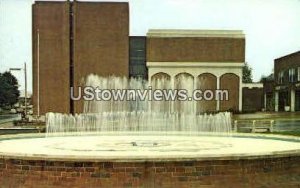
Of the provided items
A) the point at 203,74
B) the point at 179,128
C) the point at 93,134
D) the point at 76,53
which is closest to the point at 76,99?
the point at 76,53

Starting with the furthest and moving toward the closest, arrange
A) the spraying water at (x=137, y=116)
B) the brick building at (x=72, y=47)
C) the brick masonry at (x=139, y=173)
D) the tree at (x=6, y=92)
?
the tree at (x=6, y=92)
the brick building at (x=72, y=47)
the spraying water at (x=137, y=116)
the brick masonry at (x=139, y=173)

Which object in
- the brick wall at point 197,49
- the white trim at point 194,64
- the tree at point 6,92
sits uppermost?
the brick wall at point 197,49

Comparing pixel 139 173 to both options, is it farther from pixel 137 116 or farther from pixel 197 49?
pixel 197 49

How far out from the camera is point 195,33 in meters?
50.6

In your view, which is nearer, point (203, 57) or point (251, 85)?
point (203, 57)

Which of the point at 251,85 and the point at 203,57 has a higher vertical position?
the point at 203,57

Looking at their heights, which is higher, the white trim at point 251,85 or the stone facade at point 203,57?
the stone facade at point 203,57

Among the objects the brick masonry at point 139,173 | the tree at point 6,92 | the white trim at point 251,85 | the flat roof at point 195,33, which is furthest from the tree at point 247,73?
the brick masonry at point 139,173

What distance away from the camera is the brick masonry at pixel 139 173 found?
7789 millimetres

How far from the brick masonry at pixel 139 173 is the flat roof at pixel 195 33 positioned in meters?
42.6

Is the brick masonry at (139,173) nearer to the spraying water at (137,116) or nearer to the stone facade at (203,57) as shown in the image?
the spraying water at (137,116)

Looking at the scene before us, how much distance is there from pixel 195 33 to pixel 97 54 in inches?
394

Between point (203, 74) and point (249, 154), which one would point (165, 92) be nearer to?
point (203, 74)

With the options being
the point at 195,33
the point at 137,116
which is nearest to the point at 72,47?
the point at 195,33
